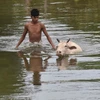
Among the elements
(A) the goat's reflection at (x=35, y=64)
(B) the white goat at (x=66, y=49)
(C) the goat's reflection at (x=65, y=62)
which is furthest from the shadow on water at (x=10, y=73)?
(B) the white goat at (x=66, y=49)

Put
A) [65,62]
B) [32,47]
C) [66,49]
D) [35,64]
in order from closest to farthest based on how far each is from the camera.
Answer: [35,64], [65,62], [66,49], [32,47]

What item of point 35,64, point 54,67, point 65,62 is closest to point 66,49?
point 65,62

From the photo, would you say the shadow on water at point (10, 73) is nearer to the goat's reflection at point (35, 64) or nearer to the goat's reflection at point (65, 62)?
the goat's reflection at point (35, 64)

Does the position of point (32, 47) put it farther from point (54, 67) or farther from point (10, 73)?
point (10, 73)

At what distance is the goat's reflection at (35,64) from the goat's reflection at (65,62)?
1.07 ft

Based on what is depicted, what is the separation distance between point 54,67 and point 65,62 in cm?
66

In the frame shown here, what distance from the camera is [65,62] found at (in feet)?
37.3

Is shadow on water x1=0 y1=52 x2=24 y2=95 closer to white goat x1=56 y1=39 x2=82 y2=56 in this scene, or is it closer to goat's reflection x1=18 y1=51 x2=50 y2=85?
goat's reflection x1=18 y1=51 x2=50 y2=85

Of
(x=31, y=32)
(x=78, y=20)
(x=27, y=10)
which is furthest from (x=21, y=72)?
(x=27, y=10)

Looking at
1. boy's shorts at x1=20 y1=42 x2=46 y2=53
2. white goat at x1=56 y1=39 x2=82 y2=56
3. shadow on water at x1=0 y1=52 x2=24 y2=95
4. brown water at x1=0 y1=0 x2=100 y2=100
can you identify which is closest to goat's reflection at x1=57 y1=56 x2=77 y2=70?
brown water at x1=0 y1=0 x2=100 y2=100

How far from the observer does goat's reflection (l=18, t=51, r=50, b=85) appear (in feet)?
31.8

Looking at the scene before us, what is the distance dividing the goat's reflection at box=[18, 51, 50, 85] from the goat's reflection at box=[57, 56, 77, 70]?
0.33 meters

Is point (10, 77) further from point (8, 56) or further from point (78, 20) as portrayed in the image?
point (78, 20)

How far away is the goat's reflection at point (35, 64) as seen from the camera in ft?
31.8
